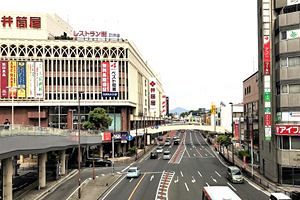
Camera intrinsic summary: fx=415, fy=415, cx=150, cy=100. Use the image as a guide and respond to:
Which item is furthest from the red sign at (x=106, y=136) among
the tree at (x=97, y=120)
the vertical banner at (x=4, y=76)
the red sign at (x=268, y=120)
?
the red sign at (x=268, y=120)

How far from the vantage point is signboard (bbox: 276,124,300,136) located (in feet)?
168

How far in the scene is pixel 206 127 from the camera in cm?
13475

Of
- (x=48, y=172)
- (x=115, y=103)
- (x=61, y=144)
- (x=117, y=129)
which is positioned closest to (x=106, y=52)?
(x=115, y=103)

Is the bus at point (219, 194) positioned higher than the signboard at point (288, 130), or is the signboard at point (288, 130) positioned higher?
the signboard at point (288, 130)

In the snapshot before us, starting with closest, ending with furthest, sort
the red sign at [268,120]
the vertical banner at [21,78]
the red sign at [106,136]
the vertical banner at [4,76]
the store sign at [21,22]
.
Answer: the red sign at [268,120] < the red sign at [106,136] < the vertical banner at [4,76] < the vertical banner at [21,78] < the store sign at [21,22]

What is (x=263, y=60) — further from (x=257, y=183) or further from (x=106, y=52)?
(x=106, y=52)

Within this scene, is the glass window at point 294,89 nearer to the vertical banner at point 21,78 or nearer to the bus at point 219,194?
the bus at point 219,194

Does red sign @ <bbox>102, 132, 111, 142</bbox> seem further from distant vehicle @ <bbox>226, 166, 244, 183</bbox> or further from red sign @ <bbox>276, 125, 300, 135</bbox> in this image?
red sign @ <bbox>276, 125, 300, 135</bbox>

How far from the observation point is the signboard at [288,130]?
51169 mm

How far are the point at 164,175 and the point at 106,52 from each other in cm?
5349

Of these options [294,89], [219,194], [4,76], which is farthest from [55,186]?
[4,76]

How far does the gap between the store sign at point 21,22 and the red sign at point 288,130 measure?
7347 cm

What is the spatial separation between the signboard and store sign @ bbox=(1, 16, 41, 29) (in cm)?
Answer: 7346

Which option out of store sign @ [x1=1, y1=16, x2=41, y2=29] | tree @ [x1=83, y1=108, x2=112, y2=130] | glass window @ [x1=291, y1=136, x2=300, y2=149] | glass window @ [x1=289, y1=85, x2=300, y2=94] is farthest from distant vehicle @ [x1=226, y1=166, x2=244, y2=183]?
store sign @ [x1=1, y1=16, x2=41, y2=29]
